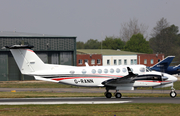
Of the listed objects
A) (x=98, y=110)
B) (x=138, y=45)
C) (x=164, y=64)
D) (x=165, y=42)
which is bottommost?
(x=98, y=110)

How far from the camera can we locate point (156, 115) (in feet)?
50.1

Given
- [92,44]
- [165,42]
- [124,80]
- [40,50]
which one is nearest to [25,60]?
[124,80]

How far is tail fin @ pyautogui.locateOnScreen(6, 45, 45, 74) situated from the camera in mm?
23516

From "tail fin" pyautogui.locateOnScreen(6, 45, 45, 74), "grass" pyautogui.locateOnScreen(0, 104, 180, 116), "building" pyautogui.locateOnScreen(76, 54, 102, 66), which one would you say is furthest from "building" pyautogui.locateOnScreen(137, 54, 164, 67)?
"grass" pyautogui.locateOnScreen(0, 104, 180, 116)

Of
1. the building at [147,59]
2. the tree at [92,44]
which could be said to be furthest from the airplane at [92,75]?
the tree at [92,44]

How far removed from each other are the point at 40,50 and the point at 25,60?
30.2m

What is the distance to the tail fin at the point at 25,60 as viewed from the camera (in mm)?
23516

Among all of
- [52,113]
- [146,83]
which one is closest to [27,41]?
[146,83]

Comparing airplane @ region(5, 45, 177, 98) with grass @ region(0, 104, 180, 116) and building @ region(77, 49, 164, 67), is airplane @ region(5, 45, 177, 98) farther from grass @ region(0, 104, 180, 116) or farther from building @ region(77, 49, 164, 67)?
building @ region(77, 49, 164, 67)

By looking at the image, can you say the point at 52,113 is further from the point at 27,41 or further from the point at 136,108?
the point at 27,41

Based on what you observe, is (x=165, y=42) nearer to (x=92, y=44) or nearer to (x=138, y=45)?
(x=138, y=45)

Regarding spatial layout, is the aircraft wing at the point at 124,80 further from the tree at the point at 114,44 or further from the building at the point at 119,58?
the tree at the point at 114,44

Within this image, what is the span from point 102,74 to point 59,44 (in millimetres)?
31603

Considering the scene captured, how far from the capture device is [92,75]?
24.0 meters
